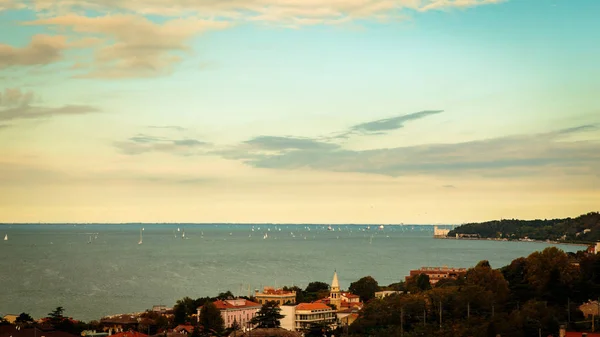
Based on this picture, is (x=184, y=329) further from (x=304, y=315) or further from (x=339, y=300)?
(x=339, y=300)

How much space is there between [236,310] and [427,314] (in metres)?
16.9

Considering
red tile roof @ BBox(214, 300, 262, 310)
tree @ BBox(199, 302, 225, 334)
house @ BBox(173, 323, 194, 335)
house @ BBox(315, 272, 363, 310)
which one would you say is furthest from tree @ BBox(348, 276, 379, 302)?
house @ BBox(173, 323, 194, 335)

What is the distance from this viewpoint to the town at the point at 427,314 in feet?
113

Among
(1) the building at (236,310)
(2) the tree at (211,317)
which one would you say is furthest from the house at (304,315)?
(2) the tree at (211,317)

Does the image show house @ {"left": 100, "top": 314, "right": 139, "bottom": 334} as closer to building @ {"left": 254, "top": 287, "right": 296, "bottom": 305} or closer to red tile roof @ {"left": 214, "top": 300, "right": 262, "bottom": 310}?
red tile roof @ {"left": 214, "top": 300, "right": 262, "bottom": 310}

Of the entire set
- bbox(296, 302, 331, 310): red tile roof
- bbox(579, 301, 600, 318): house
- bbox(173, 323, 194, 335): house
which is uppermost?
bbox(579, 301, 600, 318): house

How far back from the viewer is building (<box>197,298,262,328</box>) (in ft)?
170

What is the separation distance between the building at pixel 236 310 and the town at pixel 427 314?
73mm

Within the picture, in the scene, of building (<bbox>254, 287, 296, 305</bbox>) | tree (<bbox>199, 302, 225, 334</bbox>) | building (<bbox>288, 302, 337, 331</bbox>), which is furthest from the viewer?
building (<bbox>254, 287, 296, 305</bbox>)

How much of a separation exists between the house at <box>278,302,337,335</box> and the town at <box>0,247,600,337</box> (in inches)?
2.7

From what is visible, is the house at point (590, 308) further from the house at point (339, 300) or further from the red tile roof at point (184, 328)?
the red tile roof at point (184, 328)

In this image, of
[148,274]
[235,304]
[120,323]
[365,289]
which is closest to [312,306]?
[235,304]

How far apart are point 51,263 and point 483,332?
92298 mm

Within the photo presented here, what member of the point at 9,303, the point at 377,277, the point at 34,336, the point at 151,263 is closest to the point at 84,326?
the point at 34,336
